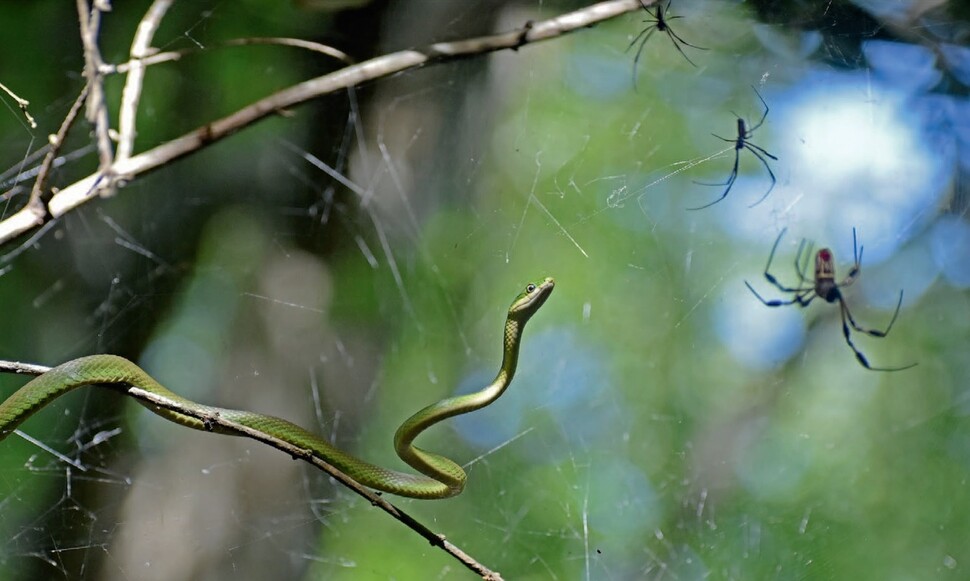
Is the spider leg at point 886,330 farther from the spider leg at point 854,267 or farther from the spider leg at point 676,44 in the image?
the spider leg at point 676,44

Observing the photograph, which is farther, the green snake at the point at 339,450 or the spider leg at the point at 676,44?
the spider leg at the point at 676,44

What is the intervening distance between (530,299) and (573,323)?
0.23 m

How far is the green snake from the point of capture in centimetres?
119

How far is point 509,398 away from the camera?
1.47 metres

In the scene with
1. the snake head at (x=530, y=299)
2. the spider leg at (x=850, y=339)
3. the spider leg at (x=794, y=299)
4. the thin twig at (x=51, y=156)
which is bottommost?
the spider leg at (x=850, y=339)

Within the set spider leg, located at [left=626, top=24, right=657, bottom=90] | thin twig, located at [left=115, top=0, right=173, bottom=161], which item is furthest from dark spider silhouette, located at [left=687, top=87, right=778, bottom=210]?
thin twig, located at [left=115, top=0, right=173, bottom=161]

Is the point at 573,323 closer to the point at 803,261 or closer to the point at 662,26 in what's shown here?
the point at 803,261

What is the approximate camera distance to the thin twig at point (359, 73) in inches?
58.6

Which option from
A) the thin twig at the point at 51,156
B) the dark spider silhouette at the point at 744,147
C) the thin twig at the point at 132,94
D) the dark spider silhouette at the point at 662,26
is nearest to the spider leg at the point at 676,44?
the dark spider silhouette at the point at 662,26

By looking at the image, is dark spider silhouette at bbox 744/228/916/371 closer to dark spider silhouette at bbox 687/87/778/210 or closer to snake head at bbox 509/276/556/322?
dark spider silhouette at bbox 687/87/778/210

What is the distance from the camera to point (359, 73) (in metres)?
1.70

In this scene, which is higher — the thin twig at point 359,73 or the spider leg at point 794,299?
the thin twig at point 359,73

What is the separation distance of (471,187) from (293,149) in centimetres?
44

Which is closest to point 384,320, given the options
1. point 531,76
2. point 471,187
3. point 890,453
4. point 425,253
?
point 425,253
